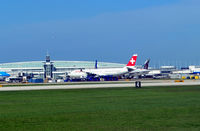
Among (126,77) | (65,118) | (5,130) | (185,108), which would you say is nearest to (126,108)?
(185,108)

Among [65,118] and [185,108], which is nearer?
[65,118]

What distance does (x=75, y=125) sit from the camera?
73.7ft

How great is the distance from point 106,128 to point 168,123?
12.7ft

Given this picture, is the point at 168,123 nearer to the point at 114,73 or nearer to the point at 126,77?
the point at 114,73

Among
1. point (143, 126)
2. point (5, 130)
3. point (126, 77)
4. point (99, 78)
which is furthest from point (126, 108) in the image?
point (126, 77)

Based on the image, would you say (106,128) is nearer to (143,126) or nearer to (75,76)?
(143,126)

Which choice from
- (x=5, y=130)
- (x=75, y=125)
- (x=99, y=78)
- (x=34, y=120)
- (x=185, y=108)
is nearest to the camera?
(x=5, y=130)

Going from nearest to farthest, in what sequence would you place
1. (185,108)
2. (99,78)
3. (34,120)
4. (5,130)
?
1. (5,130)
2. (34,120)
3. (185,108)
4. (99,78)

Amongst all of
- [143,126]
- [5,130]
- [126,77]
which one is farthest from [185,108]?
[126,77]

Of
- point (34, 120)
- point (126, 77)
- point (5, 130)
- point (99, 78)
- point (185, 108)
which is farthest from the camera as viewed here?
point (126, 77)

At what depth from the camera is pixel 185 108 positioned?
29922 mm

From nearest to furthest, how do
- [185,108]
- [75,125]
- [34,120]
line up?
[75,125] → [34,120] → [185,108]

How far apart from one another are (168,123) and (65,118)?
681 cm

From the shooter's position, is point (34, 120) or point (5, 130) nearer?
point (5, 130)
